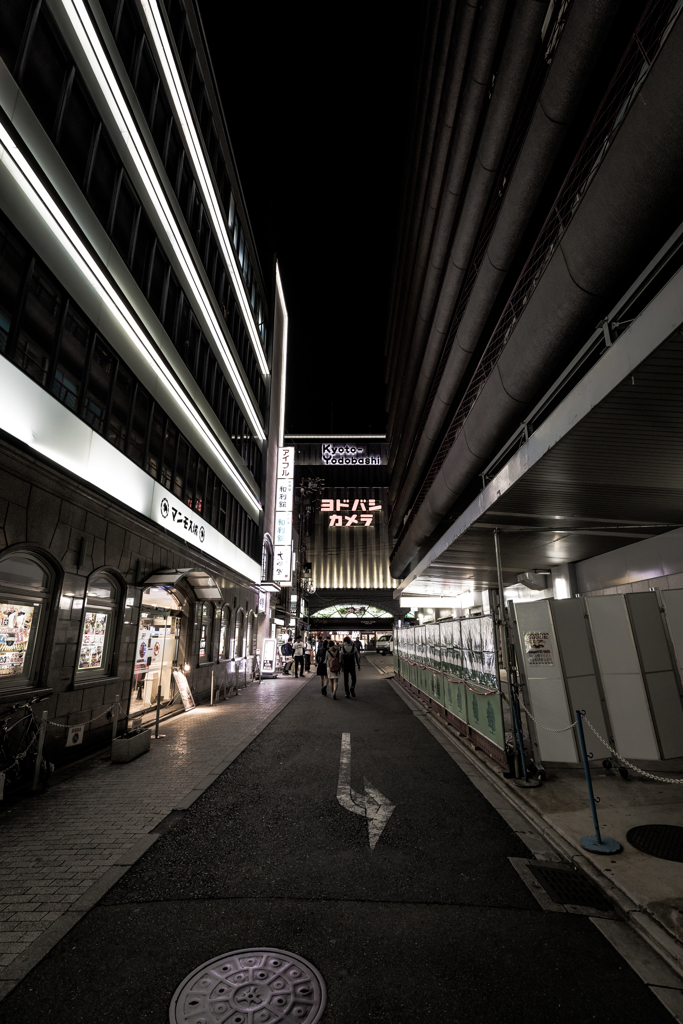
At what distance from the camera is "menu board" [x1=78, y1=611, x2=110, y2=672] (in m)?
9.09

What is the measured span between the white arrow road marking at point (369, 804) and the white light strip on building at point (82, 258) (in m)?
10.4

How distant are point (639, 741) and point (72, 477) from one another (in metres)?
10.4

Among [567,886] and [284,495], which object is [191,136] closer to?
[284,495]

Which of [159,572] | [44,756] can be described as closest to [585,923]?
[44,756]

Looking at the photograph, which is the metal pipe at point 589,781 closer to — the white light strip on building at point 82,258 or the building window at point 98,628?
the building window at point 98,628

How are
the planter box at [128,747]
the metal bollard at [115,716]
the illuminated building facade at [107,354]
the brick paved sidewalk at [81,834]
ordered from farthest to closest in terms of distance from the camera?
the metal bollard at [115,716] < the planter box at [128,747] < the illuminated building facade at [107,354] < the brick paved sidewalk at [81,834]

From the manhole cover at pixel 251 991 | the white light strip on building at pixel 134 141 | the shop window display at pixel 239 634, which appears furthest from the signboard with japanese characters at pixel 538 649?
the shop window display at pixel 239 634

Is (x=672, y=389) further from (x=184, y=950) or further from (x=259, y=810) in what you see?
(x=259, y=810)

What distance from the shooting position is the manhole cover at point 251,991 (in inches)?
108

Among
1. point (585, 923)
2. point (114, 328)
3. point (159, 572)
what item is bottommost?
point (585, 923)

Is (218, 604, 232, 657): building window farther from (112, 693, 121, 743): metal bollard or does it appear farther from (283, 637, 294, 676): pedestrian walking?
(283, 637, 294, 676): pedestrian walking

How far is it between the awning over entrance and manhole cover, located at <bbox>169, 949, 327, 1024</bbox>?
28.5 ft

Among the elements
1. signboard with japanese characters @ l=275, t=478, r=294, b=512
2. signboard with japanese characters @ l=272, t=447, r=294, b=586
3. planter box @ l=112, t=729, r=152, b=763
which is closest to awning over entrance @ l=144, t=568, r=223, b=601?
planter box @ l=112, t=729, r=152, b=763

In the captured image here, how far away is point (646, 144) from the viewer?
5.76 metres
